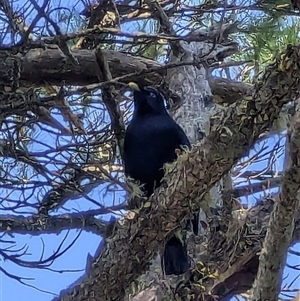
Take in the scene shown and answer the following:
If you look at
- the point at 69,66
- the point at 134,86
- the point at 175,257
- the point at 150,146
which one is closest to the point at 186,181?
the point at 175,257

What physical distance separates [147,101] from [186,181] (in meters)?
1.01

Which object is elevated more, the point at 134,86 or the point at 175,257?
the point at 134,86

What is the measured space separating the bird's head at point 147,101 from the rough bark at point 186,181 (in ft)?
2.63

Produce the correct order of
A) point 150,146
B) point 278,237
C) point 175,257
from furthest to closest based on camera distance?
1. point 150,146
2. point 175,257
3. point 278,237

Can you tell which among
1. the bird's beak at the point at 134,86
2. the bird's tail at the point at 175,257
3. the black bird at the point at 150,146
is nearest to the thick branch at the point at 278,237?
the bird's tail at the point at 175,257

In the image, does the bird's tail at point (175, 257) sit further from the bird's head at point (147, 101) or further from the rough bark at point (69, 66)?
the rough bark at point (69, 66)

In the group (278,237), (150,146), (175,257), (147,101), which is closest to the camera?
(278,237)

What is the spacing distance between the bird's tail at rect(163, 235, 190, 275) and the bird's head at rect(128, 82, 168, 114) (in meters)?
0.56

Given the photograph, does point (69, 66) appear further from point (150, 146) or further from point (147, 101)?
point (150, 146)

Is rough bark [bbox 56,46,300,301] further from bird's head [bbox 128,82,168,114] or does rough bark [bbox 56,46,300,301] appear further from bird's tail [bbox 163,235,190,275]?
bird's head [bbox 128,82,168,114]

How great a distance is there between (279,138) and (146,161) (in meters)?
0.46

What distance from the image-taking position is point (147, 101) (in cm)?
229

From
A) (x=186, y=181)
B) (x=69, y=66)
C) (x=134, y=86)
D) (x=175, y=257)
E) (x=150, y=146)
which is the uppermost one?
(x=69, y=66)

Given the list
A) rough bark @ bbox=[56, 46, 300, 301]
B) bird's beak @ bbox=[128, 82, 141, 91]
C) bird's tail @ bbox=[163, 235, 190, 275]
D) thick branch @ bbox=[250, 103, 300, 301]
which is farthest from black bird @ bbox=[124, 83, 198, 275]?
thick branch @ bbox=[250, 103, 300, 301]
